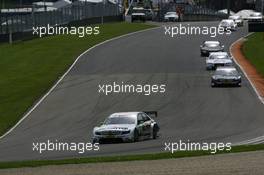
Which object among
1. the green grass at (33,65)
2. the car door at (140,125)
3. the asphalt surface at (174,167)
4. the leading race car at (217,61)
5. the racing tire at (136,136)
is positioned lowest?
the green grass at (33,65)

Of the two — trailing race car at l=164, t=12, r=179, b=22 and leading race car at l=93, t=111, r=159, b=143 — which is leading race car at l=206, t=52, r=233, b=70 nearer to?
leading race car at l=93, t=111, r=159, b=143

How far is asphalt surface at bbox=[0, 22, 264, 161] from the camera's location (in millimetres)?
29562

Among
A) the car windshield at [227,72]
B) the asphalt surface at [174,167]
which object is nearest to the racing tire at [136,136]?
the asphalt surface at [174,167]

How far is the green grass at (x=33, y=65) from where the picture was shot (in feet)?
138

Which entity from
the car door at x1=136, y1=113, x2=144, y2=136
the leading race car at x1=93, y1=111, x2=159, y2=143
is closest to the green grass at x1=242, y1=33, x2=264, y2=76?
the leading race car at x1=93, y1=111, x2=159, y2=143

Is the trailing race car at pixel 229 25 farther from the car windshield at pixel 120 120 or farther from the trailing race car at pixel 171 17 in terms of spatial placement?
the car windshield at pixel 120 120

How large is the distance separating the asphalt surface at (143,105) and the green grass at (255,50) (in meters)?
3.91

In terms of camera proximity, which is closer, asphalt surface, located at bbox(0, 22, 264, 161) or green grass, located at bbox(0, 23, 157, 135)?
asphalt surface, located at bbox(0, 22, 264, 161)

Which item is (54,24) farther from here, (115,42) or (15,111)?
(15,111)

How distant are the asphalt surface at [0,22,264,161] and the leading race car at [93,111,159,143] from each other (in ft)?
1.52

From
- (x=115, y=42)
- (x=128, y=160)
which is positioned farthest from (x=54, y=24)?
(x=128, y=160)

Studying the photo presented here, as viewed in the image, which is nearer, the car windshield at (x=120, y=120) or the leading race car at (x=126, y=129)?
the leading race car at (x=126, y=129)

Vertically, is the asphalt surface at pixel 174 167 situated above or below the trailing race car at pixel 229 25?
above

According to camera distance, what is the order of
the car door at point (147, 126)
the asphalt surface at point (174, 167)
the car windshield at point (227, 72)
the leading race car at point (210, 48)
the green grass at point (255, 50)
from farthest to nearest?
the leading race car at point (210, 48)
the green grass at point (255, 50)
the car windshield at point (227, 72)
the car door at point (147, 126)
the asphalt surface at point (174, 167)
